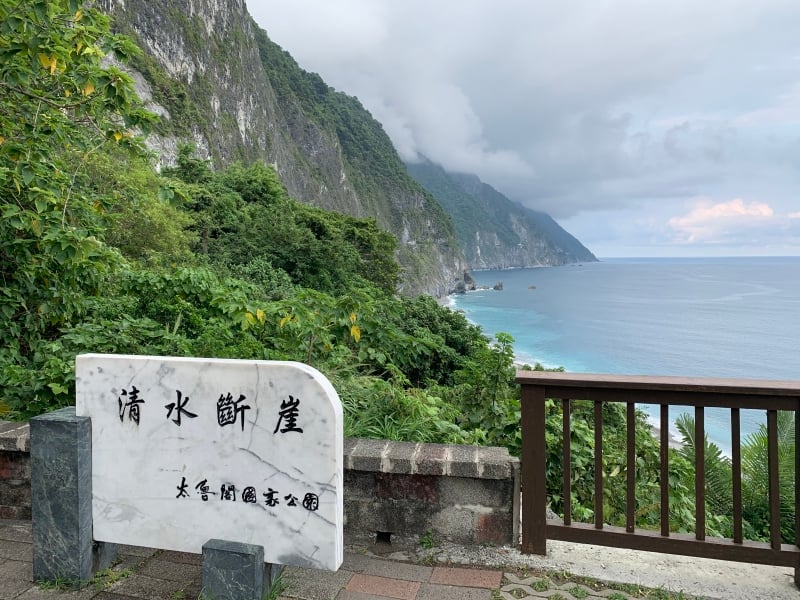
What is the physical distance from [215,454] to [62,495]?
757 millimetres

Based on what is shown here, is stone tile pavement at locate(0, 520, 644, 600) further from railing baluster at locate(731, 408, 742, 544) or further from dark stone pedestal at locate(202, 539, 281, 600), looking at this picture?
railing baluster at locate(731, 408, 742, 544)

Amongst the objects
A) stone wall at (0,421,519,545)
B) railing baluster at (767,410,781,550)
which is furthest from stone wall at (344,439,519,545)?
railing baluster at (767,410,781,550)

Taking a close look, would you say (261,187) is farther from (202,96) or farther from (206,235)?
(202,96)

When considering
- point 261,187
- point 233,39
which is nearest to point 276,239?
point 261,187

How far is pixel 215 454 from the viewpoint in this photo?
2375 millimetres

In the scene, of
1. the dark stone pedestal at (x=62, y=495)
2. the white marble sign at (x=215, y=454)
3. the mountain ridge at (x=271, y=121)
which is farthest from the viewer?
the mountain ridge at (x=271, y=121)

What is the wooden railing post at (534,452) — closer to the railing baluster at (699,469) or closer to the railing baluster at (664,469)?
the railing baluster at (664,469)

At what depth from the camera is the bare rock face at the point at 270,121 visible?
45.0 metres

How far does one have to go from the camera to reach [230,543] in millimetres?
2344

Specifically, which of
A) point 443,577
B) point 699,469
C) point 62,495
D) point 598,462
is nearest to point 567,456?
point 598,462

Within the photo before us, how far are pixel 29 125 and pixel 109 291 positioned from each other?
1712 millimetres

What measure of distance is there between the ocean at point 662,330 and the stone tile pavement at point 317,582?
1741 cm

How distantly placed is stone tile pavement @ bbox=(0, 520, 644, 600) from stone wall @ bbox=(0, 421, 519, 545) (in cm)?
19

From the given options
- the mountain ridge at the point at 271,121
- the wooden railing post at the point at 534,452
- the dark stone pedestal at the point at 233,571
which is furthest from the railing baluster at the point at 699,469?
the mountain ridge at the point at 271,121
